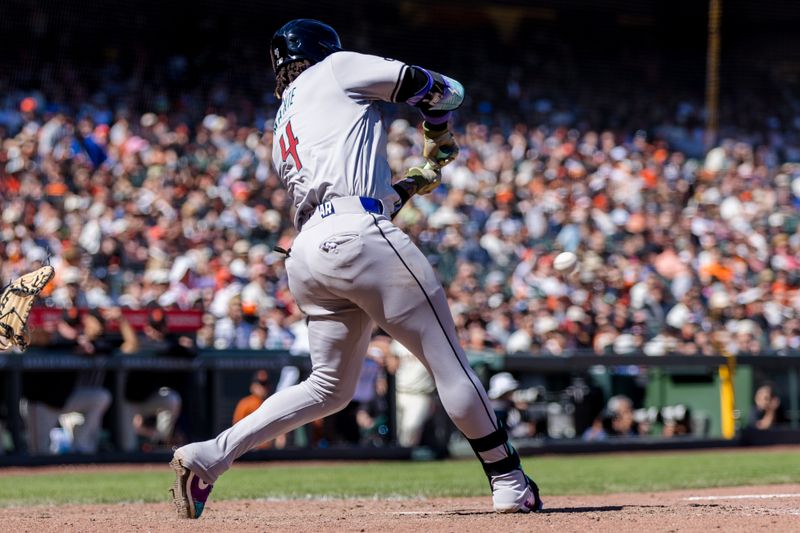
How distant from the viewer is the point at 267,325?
492 inches

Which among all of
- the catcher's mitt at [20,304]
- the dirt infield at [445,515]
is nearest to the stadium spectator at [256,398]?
the dirt infield at [445,515]

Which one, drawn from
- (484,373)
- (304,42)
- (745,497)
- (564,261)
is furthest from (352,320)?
(484,373)

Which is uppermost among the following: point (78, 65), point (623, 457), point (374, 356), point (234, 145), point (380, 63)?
point (78, 65)

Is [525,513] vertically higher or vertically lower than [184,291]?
lower

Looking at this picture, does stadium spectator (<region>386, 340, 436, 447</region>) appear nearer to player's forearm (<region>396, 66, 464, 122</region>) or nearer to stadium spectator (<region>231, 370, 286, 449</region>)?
stadium spectator (<region>231, 370, 286, 449</region>)

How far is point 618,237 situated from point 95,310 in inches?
344

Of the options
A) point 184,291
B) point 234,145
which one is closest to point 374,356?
point 184,291

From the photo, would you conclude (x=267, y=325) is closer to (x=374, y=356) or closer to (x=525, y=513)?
(x=374, y=356)

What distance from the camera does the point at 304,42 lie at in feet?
15.8

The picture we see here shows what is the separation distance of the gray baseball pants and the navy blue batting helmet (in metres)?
0.67

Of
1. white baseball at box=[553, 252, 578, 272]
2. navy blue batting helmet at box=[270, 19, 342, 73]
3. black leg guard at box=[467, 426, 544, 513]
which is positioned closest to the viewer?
black leg guard at box=[467, 426, 544, 513]

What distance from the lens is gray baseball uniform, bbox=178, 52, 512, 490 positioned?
4.43 meters

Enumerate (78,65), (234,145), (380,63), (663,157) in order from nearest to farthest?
(380,63) < (234,145) < (78,65) < (663,157)

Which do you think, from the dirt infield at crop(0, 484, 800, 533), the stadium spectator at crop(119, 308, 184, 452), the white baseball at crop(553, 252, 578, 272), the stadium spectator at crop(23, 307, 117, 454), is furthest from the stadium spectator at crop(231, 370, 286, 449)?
the dirt infield at crop(0, 484, 800, 533)
